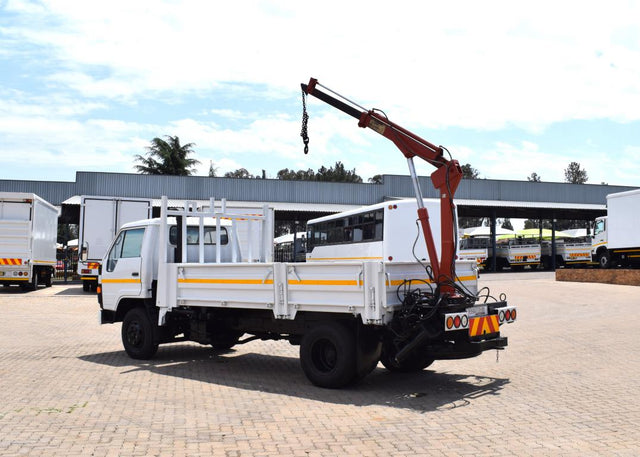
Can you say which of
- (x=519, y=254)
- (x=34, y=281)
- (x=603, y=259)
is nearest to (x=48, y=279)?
(x=34, y=281)

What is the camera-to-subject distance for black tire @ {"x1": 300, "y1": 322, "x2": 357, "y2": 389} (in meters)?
7.69

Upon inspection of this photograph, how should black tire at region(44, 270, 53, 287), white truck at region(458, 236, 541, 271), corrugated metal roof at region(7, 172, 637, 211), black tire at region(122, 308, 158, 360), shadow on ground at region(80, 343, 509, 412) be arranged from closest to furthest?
shadow on ground at region(80, 343, 509, 412), black tire at region(122, 308, 158, 360), black tire at region(44, 270, 53, 287), white truck at region(458, 236, 541, 271), corrugated metal roof at region(7, 172, 637, 211)

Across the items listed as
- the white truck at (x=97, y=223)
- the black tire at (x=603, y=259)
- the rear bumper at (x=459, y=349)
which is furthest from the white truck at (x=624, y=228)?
the rear bumper at (x=459, y=349)

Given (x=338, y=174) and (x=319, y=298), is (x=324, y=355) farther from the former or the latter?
(x=338, y=174)

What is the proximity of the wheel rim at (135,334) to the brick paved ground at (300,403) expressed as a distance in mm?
380

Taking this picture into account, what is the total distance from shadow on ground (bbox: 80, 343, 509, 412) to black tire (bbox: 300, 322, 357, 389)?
16cm

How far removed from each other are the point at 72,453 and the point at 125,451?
0.43m

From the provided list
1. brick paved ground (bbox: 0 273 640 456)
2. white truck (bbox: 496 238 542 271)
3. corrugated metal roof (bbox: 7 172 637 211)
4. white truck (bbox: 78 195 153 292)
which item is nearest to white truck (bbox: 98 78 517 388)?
brick paved ground (bbox: 0 273 640 456)

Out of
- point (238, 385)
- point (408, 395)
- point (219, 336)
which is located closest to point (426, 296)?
point (408, 395)

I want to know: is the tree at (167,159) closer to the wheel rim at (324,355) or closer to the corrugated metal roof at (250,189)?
the corrugated metal roof at (250,189)

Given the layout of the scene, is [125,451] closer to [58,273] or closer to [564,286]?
[564,286]

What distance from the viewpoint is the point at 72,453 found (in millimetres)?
5348

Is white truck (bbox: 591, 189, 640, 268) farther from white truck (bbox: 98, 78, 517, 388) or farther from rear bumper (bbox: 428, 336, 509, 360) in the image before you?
rear bumper (bbox: 428, 336, 509, 360)

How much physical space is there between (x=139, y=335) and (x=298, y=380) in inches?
125
